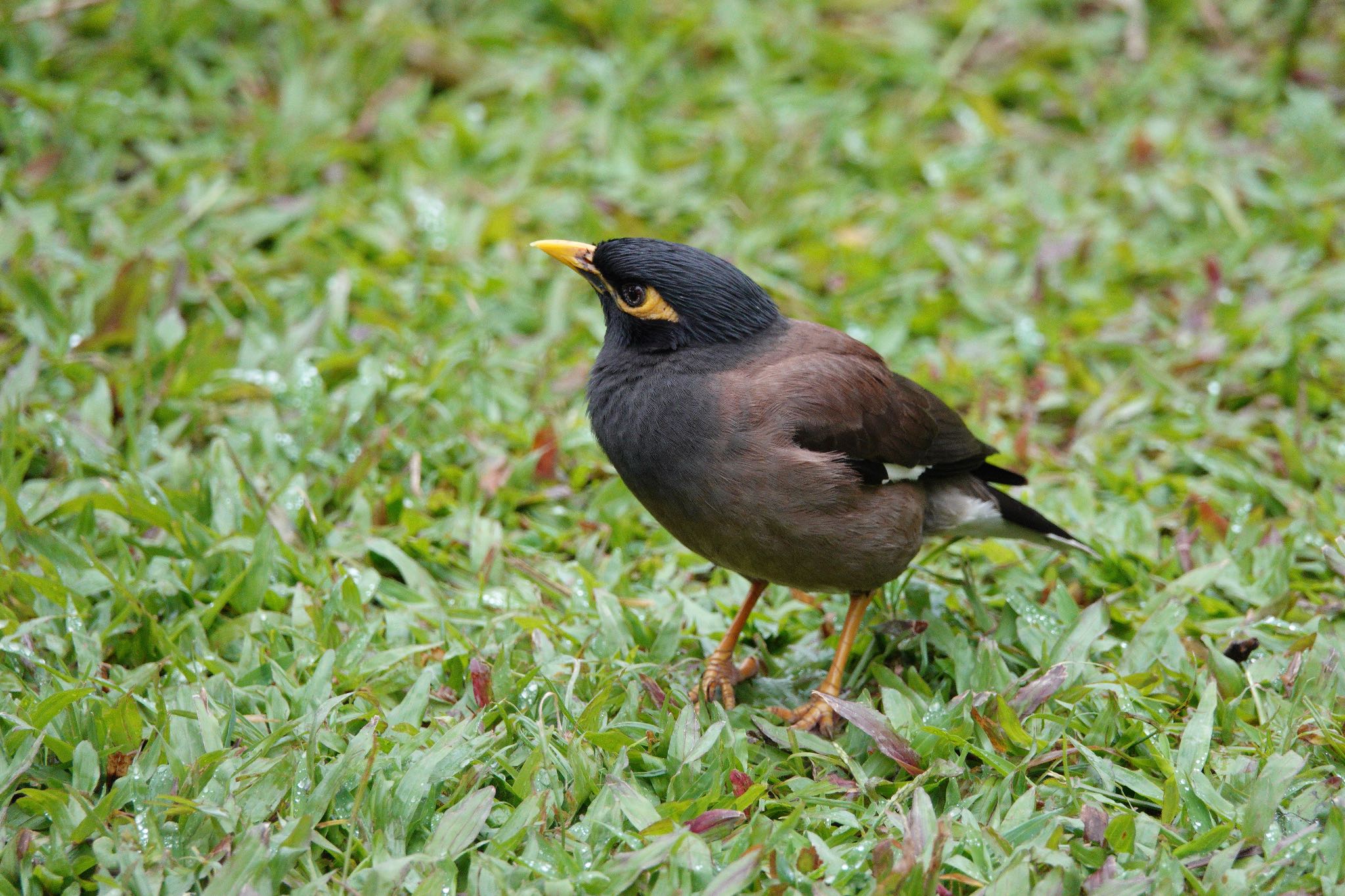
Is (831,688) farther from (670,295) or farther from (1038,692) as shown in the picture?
(670,295)

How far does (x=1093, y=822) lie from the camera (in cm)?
345

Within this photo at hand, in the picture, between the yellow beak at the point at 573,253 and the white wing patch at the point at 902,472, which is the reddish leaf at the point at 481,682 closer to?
the yellow beak at the point at 573,253

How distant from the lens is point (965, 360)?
612cm

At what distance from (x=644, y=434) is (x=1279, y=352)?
358cm

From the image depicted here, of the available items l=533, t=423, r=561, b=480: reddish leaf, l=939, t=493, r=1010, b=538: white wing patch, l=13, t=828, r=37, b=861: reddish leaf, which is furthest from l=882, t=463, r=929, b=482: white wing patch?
l=13, t=828, r=37, b=861: reddish leaf

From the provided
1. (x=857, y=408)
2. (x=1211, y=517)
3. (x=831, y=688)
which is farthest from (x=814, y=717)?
(x=1211, y=517)

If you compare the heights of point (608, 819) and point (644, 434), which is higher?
point (644, 434)

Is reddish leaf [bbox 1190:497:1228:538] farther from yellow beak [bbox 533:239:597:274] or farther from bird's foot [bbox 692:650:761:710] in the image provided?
yellow beak [bbox 533:239:597:274]

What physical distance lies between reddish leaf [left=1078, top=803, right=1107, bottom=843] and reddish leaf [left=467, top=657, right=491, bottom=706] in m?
1.84

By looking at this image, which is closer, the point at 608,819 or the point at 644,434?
the point at 608,819

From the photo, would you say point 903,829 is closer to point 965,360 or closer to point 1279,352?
point 965,360

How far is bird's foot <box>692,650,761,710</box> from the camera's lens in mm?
4215

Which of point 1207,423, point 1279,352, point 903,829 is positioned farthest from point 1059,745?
point 1279,352

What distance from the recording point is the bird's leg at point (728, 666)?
4.23 m
